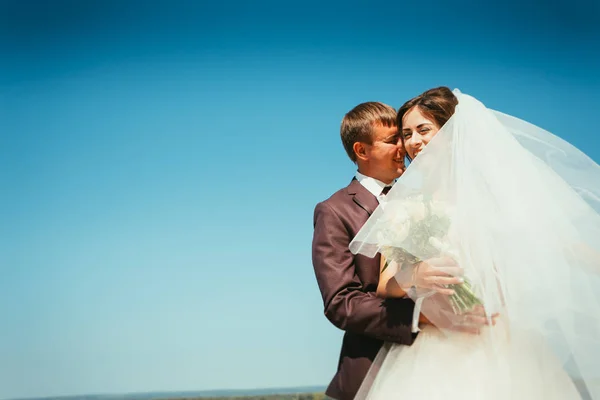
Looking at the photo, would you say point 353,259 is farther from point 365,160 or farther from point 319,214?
point 365,160

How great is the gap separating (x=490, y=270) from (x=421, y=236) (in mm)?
396

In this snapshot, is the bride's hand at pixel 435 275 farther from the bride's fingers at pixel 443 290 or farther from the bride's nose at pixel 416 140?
the bride's nose at pixel 416 140

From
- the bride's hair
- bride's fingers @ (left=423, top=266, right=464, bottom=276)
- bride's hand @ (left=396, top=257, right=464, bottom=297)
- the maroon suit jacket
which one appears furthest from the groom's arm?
the bride's hair

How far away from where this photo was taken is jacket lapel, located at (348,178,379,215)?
4535 millimetres

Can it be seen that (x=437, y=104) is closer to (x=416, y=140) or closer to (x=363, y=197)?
(x=416, y=140)

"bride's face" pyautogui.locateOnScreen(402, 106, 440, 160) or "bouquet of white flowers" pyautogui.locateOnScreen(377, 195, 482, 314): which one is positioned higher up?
"bride's face" pyautogui.locateOnScreen(402, 106, 440, 160)

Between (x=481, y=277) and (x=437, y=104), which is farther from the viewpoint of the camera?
(x=437, y=104)

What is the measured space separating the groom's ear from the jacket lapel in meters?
0.26

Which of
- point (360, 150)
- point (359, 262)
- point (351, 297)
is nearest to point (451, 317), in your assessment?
point (351, 297)

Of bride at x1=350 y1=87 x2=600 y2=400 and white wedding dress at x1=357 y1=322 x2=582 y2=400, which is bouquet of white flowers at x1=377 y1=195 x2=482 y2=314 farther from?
white wedding dress at x1=357 y1=322 x2=582 y2=400

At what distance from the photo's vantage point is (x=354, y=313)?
4023 mm

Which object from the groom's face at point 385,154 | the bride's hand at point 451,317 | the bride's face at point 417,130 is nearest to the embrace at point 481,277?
the bride's hand at point 451,317

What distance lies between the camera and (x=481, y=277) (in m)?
3.58

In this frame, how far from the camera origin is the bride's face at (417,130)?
4418mm
